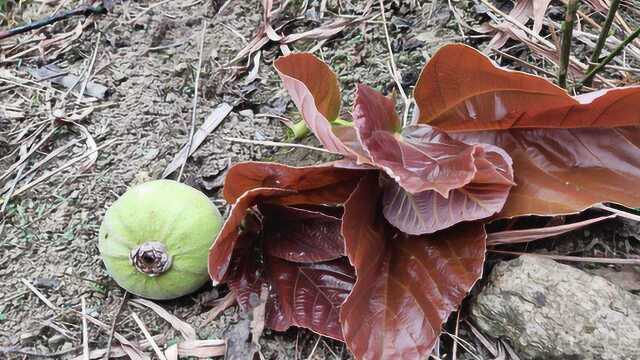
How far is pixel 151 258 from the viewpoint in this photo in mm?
1344

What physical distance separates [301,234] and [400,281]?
254 mm

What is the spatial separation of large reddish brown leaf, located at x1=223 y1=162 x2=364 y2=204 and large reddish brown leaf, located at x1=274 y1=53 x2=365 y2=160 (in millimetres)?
60

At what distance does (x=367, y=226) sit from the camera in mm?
1311

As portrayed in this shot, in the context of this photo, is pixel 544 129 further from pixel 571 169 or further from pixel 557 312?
pixel 557 312

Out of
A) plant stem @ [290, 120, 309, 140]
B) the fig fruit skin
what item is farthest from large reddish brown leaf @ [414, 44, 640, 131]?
the fig fruit skin

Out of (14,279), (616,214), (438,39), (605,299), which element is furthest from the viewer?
(438,39)

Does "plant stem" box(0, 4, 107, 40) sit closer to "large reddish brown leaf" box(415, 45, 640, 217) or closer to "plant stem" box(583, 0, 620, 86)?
"large reddish brown leaf" box(415, 45, 640, 217)

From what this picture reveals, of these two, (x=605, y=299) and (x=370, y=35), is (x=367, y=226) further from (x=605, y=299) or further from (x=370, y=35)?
(x=370, y=35)

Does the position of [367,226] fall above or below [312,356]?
above

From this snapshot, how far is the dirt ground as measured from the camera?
1497mm

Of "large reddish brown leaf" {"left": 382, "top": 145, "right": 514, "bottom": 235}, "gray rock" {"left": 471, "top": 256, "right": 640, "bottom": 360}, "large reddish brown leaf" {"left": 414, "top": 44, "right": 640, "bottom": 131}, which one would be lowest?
"gray rock" {"left": 471, "top": 256, "right": 640, "bottom": 360}

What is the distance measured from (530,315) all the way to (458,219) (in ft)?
0.79

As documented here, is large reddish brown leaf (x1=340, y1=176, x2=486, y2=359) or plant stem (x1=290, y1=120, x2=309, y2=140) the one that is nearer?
large reddish brown leaf (x1=340, y1=176, x2=486, y2=359)

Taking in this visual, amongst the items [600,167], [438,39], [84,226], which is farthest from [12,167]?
[600,167]
